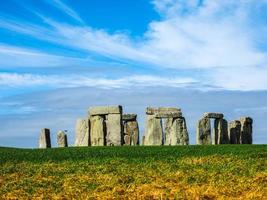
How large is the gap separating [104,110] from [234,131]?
1010 cm

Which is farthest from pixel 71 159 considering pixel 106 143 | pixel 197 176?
pixel 106 143

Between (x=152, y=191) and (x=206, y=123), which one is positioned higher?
(x=206, y=123)

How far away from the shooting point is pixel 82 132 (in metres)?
41.2

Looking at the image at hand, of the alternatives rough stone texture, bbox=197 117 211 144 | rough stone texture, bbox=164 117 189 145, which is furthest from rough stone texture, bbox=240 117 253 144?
rough stone texture, bbox=164 117 189 145

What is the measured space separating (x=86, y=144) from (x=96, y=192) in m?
22.3

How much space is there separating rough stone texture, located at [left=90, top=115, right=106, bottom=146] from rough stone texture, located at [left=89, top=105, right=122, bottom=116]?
1.07 feet

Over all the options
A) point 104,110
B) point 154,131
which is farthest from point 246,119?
point 104,110

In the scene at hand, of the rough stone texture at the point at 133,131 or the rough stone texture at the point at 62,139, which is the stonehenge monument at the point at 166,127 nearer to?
the rough stone texture at the point at 133,131

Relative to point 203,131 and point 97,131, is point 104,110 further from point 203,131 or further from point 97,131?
point 203,131

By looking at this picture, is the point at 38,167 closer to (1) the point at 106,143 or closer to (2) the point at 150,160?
(2) the point at 150,160

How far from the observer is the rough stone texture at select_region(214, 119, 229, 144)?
42.1 meters

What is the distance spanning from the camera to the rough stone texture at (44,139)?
4175 cm

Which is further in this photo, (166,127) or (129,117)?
(129,117)

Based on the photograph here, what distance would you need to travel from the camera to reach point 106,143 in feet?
132
